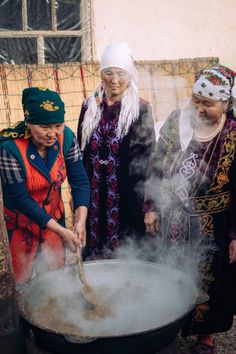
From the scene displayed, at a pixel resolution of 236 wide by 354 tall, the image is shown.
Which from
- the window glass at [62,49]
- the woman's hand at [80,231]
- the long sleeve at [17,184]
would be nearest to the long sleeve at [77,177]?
the woman's hand at [80,231]

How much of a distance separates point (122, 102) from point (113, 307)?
5.48ft

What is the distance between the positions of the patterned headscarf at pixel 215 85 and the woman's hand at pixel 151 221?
101 cm

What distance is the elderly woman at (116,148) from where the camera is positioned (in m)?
3.65

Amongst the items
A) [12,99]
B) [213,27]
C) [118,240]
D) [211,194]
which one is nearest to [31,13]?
[12,99]

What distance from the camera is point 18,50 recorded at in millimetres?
6062

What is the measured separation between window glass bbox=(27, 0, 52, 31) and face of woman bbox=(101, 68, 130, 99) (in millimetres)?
2798

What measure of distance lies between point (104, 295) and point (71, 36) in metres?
4.31

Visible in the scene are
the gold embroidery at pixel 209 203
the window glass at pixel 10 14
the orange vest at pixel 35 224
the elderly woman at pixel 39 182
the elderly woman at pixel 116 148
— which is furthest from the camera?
the window glass at pixel 10 14

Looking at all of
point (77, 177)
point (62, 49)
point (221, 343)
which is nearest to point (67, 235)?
point (77, 177)

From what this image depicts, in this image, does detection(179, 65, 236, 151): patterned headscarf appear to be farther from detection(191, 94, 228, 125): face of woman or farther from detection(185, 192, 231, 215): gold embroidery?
detection(185, 192, 231, 215): gold embroidery

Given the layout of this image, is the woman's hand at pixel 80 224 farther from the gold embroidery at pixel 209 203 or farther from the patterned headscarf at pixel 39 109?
the gold embroidery at pixel 209 203

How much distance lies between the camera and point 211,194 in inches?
123

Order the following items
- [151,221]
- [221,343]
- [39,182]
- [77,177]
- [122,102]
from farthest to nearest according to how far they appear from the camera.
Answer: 1. [221,343]
2. [122,102]
3. [151,221]
4. [77,177]
5. [39,182]

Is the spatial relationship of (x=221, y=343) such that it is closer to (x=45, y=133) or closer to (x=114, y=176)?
(x=114, y=176)
